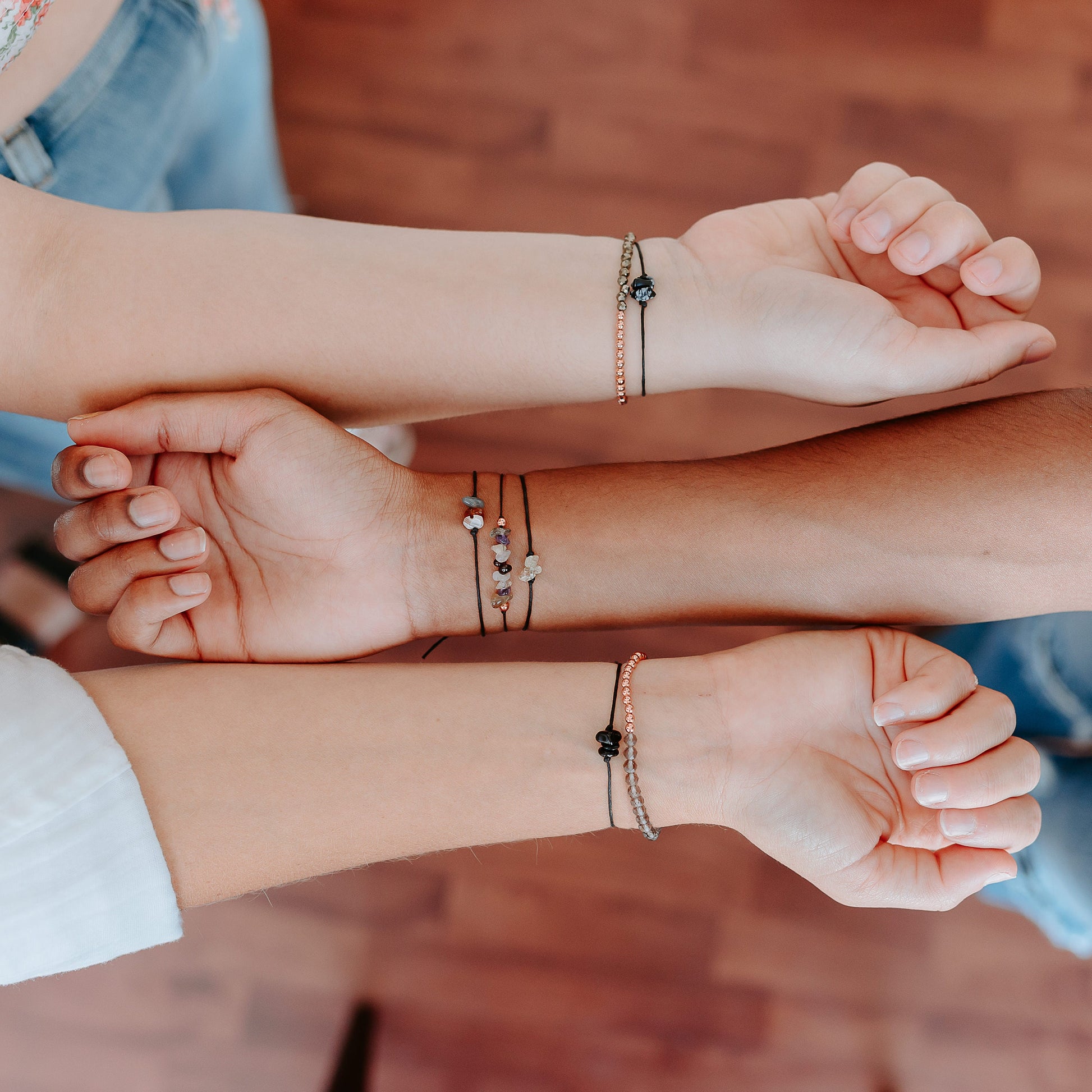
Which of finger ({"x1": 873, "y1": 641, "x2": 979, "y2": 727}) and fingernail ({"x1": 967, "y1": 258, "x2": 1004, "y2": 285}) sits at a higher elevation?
fingernail ({"x1": 967, "y1": 258, "x2": 1004, "y2": 285})

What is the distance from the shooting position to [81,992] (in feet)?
4.38

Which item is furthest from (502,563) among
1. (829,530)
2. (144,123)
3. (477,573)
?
(144,123)

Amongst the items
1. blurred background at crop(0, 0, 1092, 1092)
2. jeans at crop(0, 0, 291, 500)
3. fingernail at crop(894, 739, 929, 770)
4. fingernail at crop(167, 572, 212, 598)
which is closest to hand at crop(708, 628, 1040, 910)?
fingernail at crop(894, 739, 929, 770)

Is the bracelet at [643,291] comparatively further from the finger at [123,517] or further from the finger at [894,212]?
the finger at [123,517]

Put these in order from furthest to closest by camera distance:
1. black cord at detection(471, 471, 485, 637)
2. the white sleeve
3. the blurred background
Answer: the blurred background, black cord at detection(471, 471, 485, 637), the white sleeve

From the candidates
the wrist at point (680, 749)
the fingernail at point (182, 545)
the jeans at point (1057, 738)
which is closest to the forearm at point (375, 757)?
the wrist at point (680, 749)

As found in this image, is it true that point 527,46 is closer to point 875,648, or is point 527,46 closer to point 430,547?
point 430,547

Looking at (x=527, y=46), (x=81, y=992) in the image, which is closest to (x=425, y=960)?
(x=81, y=992)

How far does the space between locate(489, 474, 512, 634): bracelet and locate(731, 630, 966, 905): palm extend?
23 centimetres

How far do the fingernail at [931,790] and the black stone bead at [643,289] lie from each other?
47 cm

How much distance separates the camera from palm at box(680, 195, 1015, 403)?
0.73 meters

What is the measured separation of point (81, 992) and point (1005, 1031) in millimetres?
1449

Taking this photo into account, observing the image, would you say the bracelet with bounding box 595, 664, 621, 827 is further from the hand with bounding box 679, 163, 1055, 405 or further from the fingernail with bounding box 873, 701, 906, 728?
the hand with bounding box 679, 163, 1055, 405

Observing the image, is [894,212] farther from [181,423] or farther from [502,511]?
[181,423]
